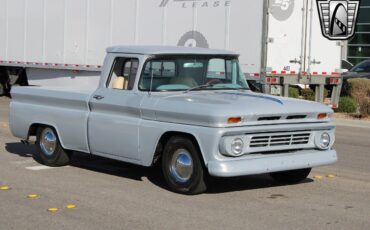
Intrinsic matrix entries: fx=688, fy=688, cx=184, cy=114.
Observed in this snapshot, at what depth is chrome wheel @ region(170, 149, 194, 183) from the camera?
7617 mm

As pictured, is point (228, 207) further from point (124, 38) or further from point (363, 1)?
point (363, 1)

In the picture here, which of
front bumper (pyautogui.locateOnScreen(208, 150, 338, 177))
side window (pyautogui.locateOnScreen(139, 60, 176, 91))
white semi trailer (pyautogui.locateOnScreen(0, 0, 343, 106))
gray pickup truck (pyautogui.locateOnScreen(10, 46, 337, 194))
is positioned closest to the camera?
front bumper (pyautogui.locateOnScreen(208, 150, 338, 177))

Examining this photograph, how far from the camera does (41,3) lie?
23688 mm

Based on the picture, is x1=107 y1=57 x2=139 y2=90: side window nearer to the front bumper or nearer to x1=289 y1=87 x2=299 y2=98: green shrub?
the front bumper

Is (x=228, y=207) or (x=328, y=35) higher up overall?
(x=328, y=35)

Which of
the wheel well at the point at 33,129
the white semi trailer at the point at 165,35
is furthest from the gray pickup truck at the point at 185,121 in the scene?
the white semi trailer at the point at 165,35

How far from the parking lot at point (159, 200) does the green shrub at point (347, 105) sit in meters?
10.6

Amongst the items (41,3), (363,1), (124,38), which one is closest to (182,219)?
(124,38)

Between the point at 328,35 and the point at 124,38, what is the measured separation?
20.4ft

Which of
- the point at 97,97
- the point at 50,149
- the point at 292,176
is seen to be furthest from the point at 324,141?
the point at 50,149

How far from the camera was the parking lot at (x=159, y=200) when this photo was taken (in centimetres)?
652

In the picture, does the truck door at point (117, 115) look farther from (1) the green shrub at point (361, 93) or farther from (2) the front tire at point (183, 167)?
(1) the green shrub at point (361, 93)

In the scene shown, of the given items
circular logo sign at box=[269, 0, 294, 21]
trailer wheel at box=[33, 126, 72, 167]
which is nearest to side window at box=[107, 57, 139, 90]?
trailer wheel at box=[33, 126, 72, 167]

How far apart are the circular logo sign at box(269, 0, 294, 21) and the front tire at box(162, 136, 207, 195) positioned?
9.82m
